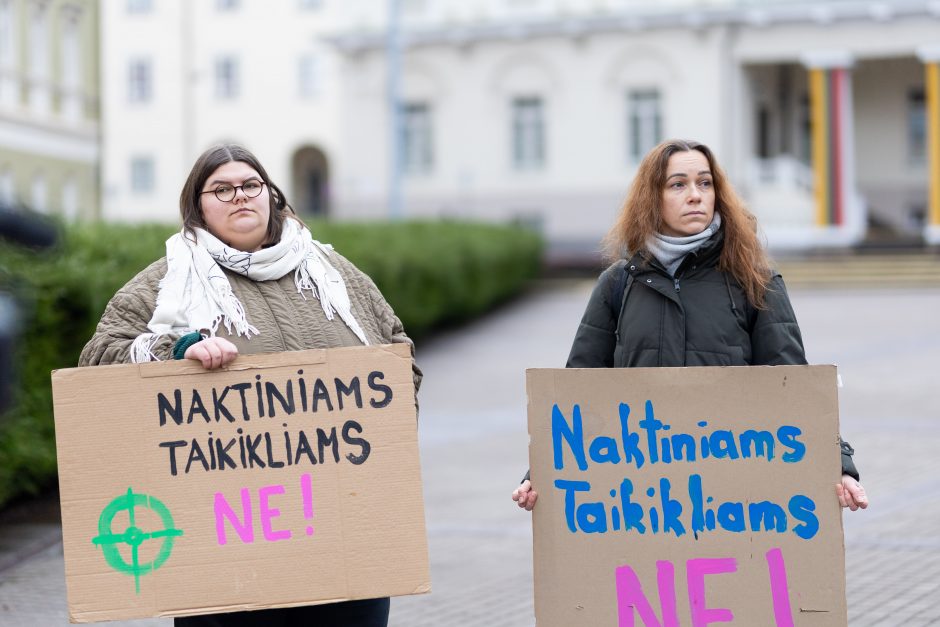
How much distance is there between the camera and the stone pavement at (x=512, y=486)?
7.14m

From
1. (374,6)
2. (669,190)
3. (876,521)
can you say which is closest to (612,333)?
(669,190)

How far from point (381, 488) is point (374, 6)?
36.7 metres

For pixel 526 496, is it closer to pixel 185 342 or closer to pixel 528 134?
pixel 185 342

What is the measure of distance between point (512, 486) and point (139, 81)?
47942 mm

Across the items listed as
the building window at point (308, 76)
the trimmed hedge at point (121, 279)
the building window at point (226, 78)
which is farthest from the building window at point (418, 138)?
the building window at point (226, 78)

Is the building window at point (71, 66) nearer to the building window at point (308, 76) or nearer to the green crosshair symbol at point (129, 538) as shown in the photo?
the green crosshair symbol at point (129, 538)

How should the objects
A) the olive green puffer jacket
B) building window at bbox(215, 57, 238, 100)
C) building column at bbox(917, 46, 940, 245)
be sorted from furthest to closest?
building window at bbox(215, 57, 238, 100)
building column at bbox(917, 46, 940, 245)
the olive green puffer jacket

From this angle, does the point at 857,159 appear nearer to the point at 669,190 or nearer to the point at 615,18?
the point at 615,18

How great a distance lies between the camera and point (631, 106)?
1499 inches

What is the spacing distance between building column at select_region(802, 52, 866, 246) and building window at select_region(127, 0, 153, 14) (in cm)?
1900

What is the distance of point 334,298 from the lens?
171 inches

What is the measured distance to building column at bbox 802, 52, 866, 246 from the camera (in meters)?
35.3

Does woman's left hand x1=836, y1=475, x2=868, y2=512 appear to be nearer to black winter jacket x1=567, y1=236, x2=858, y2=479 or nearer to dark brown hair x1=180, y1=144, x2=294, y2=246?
black winter jacket x1=567, y1=236, x2=858, y2=479

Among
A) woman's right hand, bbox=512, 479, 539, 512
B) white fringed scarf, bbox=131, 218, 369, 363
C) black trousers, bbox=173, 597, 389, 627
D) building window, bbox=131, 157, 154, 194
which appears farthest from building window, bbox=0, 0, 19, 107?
building window, bbox=131, 157, 154, 194
